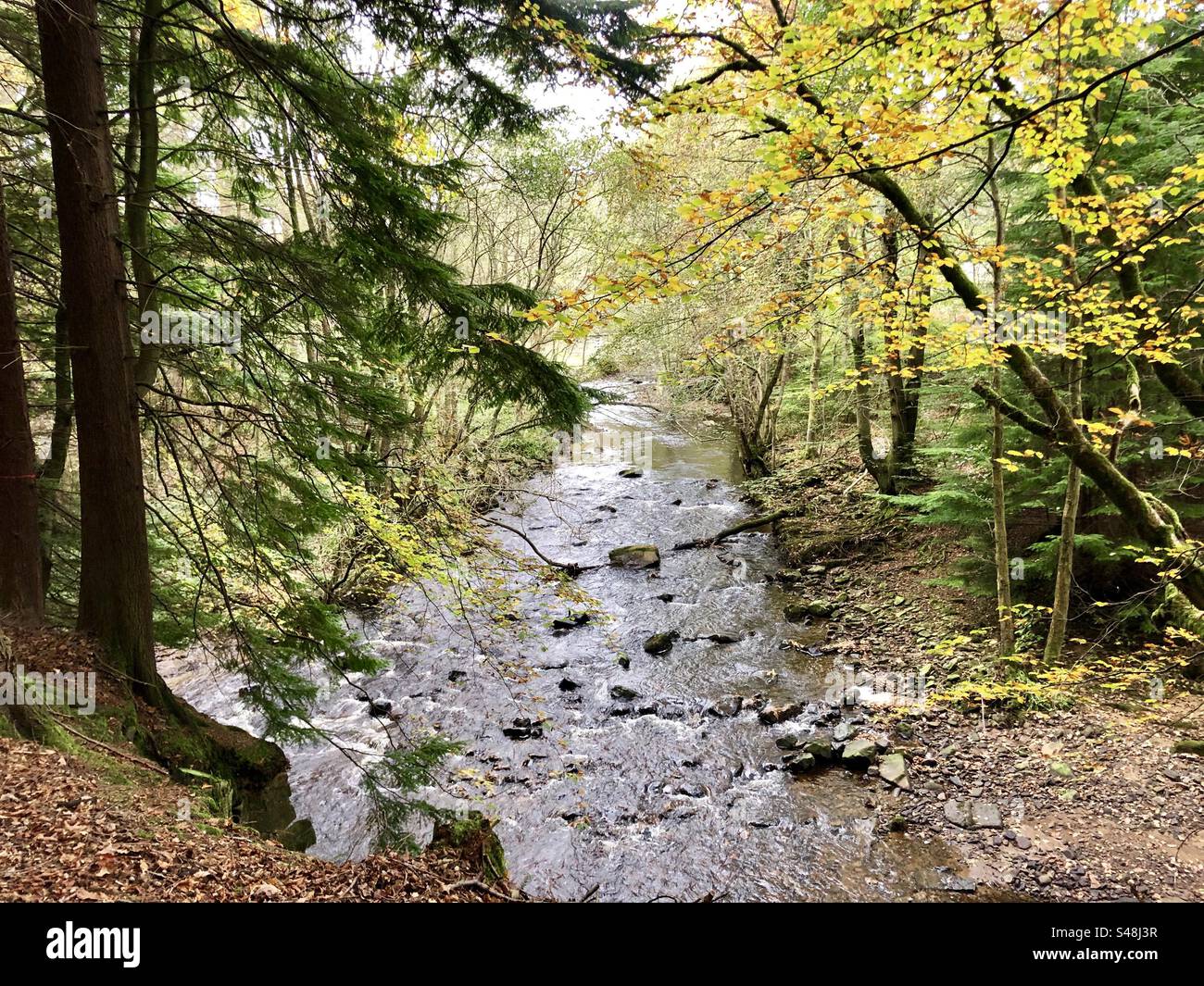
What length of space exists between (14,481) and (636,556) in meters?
10.3

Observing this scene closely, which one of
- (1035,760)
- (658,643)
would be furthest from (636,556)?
(1035,760)

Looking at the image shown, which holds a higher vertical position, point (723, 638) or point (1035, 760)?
point (723, 638)

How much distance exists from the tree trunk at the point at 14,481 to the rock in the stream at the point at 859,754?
7847 millimetres

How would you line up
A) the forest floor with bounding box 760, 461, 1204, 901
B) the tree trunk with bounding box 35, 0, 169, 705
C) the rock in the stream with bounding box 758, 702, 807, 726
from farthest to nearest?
the rock in the stream with bounding box 758, 702, 807, 726 → the forest floor with bounding box 760, 461, 1204, 901 → the tree trunk with bounding box 35, 0, 169, 705

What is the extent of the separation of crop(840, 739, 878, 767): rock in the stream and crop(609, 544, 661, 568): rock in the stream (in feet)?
20.4

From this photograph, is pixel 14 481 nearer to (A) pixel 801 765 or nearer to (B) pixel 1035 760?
(A) pixel 801 765

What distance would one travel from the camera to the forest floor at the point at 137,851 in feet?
7.72

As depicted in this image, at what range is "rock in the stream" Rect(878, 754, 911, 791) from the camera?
6.54 meters

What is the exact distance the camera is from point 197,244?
5.00 m

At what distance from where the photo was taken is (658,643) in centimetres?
977

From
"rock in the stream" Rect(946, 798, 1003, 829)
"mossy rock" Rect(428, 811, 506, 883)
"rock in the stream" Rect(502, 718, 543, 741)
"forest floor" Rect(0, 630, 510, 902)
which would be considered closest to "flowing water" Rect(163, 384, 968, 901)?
"rock in the stream" Rect(502, 718, 543, 741)

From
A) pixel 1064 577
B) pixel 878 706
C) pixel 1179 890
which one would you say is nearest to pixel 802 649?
pixel 878 706

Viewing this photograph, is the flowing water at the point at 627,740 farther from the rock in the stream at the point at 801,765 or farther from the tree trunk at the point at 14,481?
the tree trunk at the point at 14,481

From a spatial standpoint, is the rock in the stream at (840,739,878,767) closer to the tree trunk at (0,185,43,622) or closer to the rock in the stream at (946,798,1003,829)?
the rock in the stream at (946,798,1003,829)
